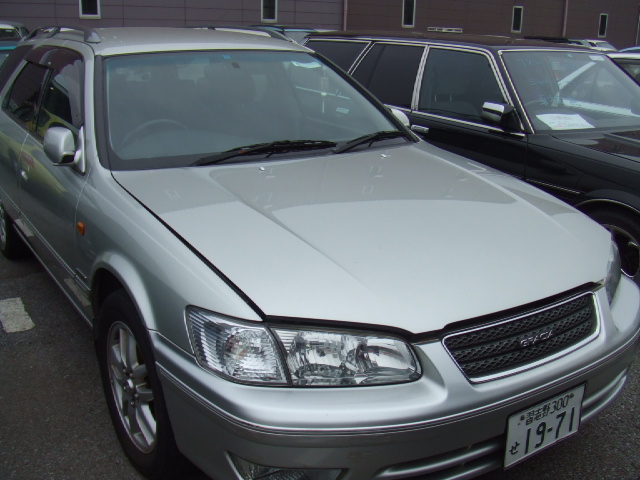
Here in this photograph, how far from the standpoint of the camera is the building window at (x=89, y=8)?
1890cm

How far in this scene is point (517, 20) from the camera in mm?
30219

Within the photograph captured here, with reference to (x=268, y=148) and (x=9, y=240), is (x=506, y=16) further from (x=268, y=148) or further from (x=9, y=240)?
(x=268, y=148)

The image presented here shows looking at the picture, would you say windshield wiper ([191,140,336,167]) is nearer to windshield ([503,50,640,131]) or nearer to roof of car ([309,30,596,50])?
windshield ([503,50,640,131])

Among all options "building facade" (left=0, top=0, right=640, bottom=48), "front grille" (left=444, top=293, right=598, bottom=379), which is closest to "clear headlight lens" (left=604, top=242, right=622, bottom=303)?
"front grille" (left=444, top=293, right=598, bottom=379)

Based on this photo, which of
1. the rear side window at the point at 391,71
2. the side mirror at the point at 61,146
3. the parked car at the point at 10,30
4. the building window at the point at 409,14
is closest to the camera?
the side mirror at the point at 61,146

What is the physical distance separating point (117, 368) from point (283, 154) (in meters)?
1.19

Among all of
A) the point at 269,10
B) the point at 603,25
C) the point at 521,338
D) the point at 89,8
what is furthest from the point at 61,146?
the point at 603,25

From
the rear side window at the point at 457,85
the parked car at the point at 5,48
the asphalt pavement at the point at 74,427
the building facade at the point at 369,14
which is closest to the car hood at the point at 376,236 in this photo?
the asphalt pavement at the point at 74,427

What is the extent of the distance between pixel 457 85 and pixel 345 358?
11.5 ft

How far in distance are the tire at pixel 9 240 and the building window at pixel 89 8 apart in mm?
16143

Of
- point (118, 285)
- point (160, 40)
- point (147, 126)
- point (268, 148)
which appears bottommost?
point (118, 285)

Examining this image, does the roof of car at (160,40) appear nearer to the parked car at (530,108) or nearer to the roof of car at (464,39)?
the parked car at (530,108)

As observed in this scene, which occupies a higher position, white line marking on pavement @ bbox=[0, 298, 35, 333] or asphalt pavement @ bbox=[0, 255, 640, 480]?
asphalt pavement @ bbox=[0, 255, 640, 480]

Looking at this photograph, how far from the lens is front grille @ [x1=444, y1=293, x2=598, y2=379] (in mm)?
1973
